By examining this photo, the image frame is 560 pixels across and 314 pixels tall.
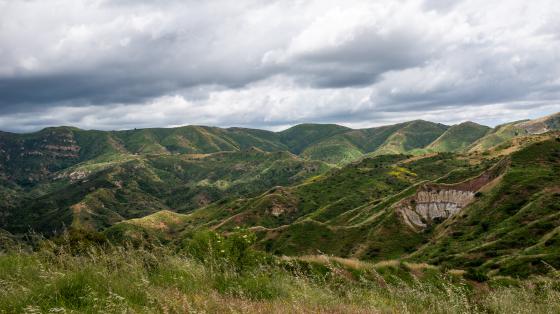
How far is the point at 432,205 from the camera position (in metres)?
119

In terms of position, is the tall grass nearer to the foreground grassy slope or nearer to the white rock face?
the foreground grassy slope

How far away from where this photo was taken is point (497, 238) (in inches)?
3017

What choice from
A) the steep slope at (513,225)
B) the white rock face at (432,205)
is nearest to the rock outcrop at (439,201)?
the white rock face at (432,205)

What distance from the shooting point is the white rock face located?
372 feet

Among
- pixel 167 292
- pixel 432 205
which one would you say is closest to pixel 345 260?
pixel 167 292

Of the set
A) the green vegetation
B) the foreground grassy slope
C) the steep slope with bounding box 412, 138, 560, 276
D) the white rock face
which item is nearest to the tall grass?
the green vegetation

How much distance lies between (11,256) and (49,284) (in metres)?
4.44

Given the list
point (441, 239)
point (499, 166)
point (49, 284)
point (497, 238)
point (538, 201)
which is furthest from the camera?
point (499, 166)

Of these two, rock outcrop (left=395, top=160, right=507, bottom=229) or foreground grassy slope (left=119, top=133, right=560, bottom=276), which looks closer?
foreground grassy slope (left=119, top=133, right=560, bottom=276)

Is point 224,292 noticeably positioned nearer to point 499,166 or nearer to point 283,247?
point 283,247

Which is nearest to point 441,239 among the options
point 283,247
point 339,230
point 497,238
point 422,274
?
point 497,238

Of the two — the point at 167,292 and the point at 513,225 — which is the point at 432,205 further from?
the point at 167,292

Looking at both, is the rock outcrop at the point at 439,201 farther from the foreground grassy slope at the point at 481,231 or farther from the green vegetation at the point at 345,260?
the foreground grassy slope at the point at 481,231

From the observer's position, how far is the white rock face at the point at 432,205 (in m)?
113
